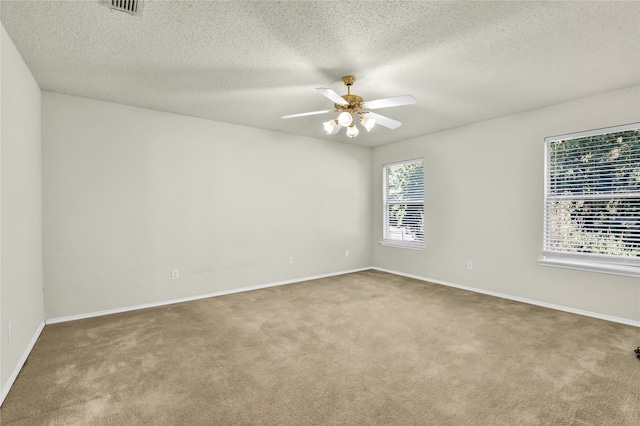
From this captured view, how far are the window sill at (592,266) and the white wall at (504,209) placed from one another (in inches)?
3.2

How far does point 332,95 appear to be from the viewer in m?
2.49

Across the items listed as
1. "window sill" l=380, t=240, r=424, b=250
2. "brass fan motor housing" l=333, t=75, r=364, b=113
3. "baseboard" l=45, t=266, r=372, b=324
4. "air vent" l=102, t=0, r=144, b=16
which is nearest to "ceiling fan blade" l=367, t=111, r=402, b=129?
"brass fan motor housing" l=333, t=75, r=364, b=113

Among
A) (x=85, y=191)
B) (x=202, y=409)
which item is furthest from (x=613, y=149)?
(x=85, y=191)

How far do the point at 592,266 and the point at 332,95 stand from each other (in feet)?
11.2

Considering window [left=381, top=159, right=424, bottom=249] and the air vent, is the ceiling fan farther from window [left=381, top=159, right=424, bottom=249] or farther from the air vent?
window [left=381, top=159, right=424, bottom=249]

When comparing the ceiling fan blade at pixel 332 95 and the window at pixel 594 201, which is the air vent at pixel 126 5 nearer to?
the ceiling fan blade at pixel 332 95

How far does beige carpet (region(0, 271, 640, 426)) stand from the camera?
5.97 feet

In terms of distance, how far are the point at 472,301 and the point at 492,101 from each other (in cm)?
249

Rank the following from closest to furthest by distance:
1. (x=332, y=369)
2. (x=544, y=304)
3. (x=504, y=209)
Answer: (x=332, y=369)
(x=544, y=304)
(x=504, y=209)

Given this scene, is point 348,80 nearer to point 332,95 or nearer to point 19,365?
point 332,95

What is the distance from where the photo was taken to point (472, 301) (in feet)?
13.2

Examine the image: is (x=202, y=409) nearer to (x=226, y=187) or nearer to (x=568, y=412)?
(x=568, y=412)

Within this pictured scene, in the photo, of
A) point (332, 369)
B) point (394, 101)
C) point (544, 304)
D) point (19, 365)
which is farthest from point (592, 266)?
point (19, 365)

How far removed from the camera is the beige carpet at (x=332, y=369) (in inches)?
71.6
